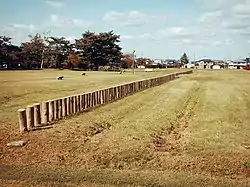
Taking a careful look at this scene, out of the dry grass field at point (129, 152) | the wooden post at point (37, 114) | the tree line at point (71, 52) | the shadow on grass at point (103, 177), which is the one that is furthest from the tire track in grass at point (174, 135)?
the tree line at point (71, 52)

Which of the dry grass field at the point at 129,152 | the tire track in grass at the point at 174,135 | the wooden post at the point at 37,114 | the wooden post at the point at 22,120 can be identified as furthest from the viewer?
the wooden post at the point at 37,114

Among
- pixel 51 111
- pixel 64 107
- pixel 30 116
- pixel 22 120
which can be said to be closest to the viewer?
pixel 22 120

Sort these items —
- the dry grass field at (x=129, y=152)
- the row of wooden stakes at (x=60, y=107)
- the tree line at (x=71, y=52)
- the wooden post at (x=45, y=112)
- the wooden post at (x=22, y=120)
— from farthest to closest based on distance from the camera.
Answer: the tree line at (x=71, y=52)
the wooden post at (x=45, y=112)
the row of wooden stakes at (x=60, y=107)
the wooden post at (x=22, y=120)
the dry grass field at (x=129, y=152)

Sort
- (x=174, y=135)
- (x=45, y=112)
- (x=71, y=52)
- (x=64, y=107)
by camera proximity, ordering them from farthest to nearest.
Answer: (x=71, y=52)
(x=64, y=107)
(x=45, y=112)
(x=174, y=135)

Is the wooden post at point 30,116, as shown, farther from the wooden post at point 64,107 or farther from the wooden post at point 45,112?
the wooden post at point 64,107

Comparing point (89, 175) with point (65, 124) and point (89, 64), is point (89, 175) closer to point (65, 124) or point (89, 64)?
point (65, 124)

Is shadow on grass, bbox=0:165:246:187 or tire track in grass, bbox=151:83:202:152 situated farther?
tire track in grass, bbox=151:83:202:152

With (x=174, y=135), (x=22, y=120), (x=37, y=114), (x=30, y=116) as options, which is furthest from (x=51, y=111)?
(x=174, y=135)

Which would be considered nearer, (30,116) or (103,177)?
(103,177)

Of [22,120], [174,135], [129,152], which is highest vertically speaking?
[22,120]

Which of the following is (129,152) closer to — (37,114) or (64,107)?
(37,114)

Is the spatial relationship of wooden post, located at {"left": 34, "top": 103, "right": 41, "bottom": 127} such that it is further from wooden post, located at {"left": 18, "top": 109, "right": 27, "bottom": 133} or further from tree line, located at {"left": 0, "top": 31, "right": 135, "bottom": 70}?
tree line, located at {"left": 0, "top": 31, "right": 135, "bottom": 70}

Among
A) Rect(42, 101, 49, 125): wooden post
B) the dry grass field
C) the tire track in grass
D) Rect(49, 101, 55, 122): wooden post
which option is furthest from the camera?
Rect(49, 101, 55, 122): wooden post

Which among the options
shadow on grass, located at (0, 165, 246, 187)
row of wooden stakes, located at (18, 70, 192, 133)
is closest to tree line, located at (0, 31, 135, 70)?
row of wooden stakes, located at (18, 70, 192, 133)
